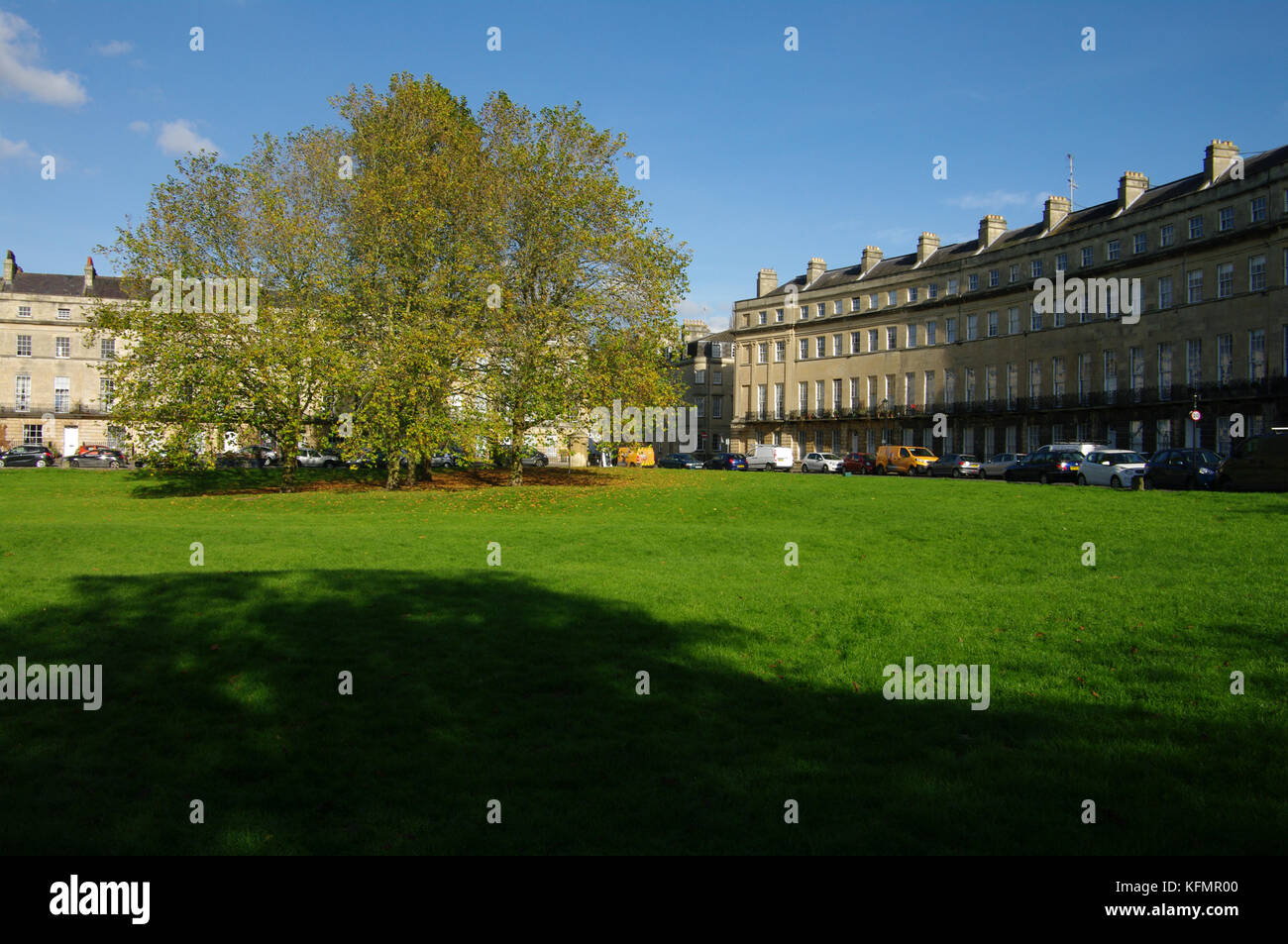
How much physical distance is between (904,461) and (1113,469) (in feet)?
69.4

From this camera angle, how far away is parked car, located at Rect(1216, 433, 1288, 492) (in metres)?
26.8

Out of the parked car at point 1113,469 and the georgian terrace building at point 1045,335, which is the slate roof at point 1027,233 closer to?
the georgian terrace building at point 1045,335

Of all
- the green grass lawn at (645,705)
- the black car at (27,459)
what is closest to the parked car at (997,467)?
the green grass lawn at (645,705)

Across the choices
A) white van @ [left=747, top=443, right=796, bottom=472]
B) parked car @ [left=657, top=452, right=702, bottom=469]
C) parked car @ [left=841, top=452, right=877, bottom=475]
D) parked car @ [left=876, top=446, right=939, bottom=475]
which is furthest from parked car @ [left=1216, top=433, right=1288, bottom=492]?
parked car @ [left=657, top=452, right=702, bottom=469]

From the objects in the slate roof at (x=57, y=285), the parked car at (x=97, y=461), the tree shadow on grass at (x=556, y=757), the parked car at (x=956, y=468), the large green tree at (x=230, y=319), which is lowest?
the tree shadow on grass at (x=556, y=757)

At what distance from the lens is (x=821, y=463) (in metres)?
64.9

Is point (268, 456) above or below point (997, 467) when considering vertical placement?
above

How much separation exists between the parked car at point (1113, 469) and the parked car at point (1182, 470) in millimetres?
1395

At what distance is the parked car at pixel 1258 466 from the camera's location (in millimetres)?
26797

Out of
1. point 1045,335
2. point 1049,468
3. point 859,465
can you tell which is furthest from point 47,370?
point 1045,335

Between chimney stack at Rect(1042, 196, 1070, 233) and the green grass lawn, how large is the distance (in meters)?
61.2

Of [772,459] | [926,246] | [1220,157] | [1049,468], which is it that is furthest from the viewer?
[926,246]

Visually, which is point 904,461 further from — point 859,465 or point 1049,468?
point 1049,468
